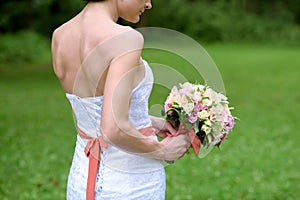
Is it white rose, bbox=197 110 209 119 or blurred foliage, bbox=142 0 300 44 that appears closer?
white rose, bbox=197 110 209 119

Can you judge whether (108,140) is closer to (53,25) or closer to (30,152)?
(30,152)

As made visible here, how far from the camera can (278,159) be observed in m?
7.34

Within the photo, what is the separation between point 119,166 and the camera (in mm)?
2244

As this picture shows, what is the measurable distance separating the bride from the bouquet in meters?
0.07

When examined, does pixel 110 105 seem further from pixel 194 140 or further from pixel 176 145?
pixel 194 140

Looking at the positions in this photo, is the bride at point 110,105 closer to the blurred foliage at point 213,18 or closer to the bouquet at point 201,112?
the bouquet at point 201,112

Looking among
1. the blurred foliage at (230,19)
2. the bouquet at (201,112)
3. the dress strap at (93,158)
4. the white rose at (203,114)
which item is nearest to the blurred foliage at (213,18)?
the blurred foliage at (230,19)

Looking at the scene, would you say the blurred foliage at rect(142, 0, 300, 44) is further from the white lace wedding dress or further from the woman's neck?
the woman's neck

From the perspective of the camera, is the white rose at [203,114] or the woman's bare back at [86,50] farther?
the white rose at [203,114]

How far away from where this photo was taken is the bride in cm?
201

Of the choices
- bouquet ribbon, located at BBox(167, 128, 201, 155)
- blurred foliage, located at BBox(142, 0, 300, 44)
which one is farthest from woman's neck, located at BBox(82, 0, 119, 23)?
blurred foliage, located at BBox(142, 0, 300, 44)

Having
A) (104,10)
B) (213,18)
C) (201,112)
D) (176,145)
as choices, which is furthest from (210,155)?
(213,18)

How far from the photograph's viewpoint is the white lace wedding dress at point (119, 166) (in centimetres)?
220

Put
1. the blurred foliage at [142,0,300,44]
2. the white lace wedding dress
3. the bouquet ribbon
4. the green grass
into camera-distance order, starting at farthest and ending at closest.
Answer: the blurred foliage at [142,0,300,44] → the green grass → the bouquet ribbon → the white lace wedding dress
